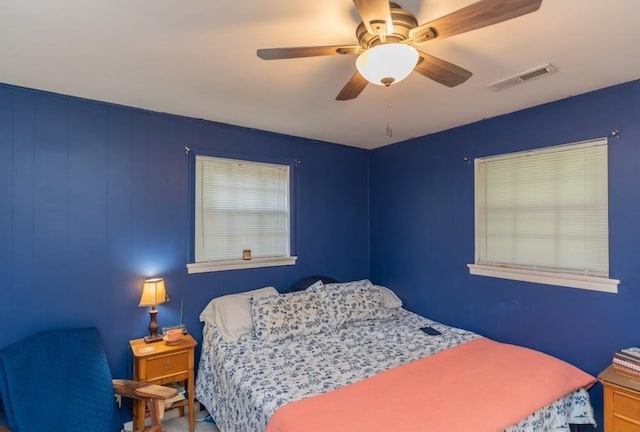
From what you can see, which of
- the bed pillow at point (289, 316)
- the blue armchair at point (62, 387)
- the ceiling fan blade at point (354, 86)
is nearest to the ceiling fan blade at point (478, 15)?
the ceiling fan blade at point (354, 86)

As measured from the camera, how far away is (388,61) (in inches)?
53.9

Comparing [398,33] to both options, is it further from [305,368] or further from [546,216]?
[546,216]

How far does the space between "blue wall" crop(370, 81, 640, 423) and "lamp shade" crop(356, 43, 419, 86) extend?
1.90 meters

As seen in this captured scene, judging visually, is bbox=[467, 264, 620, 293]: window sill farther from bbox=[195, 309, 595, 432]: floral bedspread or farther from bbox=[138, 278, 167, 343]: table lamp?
bbox=[138, 278, 167, 343]: table lamp

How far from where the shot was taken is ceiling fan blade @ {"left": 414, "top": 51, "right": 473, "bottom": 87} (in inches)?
61.1

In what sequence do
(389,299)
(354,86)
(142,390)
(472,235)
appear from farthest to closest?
(389,299) < (472,235) < (142,390) < (354,86)

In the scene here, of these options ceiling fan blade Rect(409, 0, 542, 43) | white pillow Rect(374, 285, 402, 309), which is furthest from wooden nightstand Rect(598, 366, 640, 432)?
ceiling fan blade Rect(409, 0, 542, 43)

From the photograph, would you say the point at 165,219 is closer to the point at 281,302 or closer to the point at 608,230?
the point at 281,302

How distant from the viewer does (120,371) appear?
270 cm

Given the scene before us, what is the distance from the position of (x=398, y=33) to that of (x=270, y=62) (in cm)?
84

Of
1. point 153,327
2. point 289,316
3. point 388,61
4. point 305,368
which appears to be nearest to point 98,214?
point 153,327

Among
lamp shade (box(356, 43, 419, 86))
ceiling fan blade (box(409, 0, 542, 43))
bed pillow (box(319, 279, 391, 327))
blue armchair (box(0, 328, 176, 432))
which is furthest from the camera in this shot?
bed pillow (box(319, 279, 391, 327))

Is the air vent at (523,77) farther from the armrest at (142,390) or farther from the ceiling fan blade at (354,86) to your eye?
the armrest at (142,390)

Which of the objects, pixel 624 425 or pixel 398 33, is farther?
pixel 624 425
